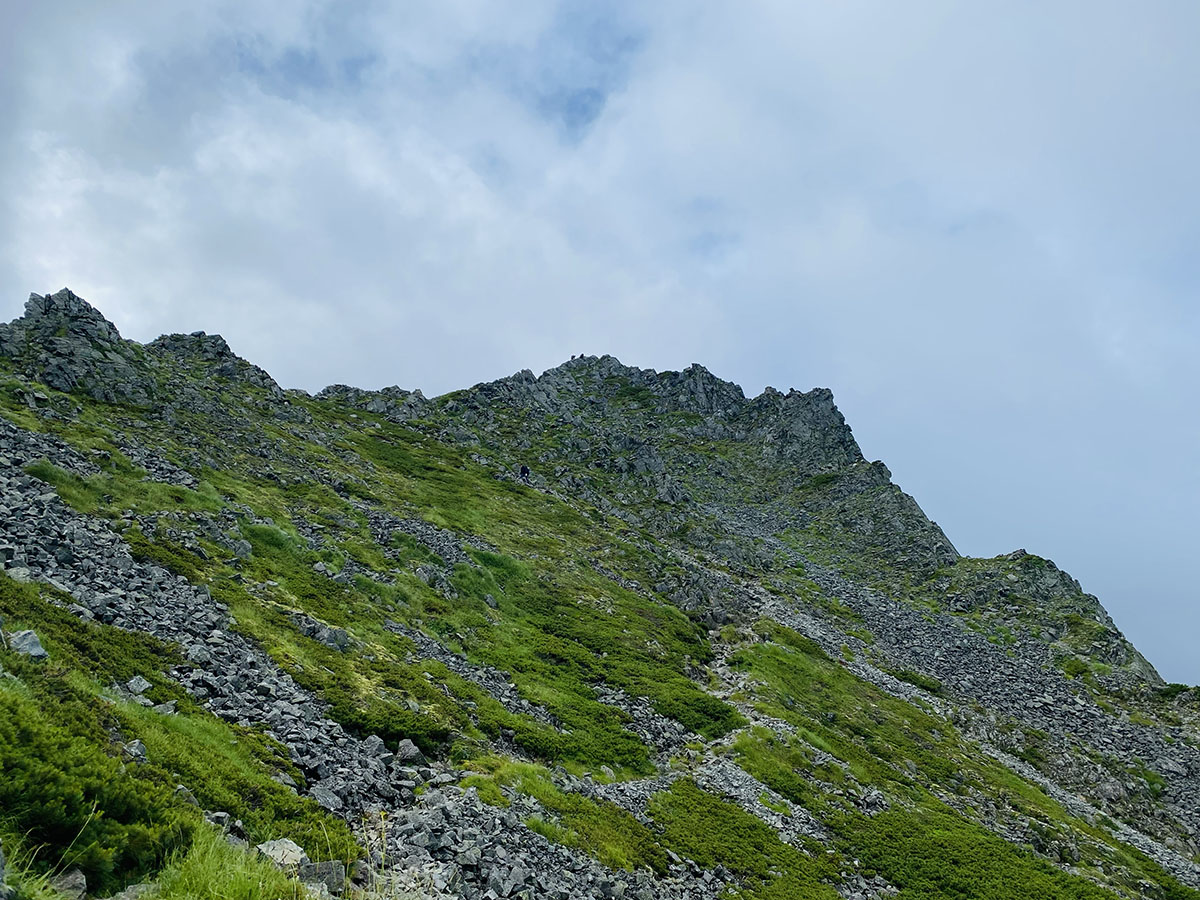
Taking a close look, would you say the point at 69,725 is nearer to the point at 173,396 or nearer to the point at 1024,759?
the point at 173,396

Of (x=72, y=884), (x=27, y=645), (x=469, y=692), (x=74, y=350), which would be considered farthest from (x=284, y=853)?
(x=74, y=350)

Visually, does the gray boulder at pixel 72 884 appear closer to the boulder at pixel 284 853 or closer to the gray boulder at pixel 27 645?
the boulder at pixel 284 853

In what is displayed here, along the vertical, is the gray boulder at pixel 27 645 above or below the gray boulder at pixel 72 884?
above

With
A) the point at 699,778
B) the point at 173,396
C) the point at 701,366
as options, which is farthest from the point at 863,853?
the point at 701,366

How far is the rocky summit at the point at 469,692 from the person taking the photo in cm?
1311

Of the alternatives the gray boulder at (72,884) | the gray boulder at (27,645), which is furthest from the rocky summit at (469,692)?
the gray boulder at (72,884)

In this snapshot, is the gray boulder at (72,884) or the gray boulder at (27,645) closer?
the gray boulder at (72,884)

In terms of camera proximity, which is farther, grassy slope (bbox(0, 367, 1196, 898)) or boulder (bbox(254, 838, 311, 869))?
grassy slope (bbox(0, 367, 1196, 898))

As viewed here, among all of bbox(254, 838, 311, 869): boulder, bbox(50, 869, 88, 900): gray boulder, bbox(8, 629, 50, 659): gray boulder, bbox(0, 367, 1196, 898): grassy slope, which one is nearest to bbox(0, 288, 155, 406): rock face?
bbox(0, 367, 1196, 898): grassy slope

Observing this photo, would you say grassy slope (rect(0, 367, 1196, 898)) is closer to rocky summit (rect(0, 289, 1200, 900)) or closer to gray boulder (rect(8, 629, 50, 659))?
rocky summit (rect(0, 289, 1200, 900))

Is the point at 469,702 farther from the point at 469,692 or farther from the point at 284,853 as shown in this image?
the point at 284,853

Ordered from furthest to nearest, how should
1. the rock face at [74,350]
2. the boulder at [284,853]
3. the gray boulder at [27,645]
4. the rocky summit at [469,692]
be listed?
the rock face at [74,350] < the gray boulder at [27,645] < the rocky summit at [469,692] < the boulder at [284,853]

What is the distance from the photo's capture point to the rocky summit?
43.0ft

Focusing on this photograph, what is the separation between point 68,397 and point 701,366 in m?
154
